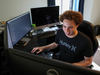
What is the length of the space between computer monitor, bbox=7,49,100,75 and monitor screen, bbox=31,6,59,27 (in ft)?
4.42

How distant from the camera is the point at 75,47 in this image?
40.3 inches

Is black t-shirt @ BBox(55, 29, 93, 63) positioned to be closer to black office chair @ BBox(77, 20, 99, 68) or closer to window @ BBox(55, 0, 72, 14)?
black office chair @ BBox(77, 20, 99, 68)

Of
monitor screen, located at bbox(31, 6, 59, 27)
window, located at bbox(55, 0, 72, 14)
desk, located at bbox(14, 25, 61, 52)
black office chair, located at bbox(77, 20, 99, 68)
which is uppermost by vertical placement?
window, located at bbox(55, 0, 72, 14)

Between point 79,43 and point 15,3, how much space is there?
68.4 inches

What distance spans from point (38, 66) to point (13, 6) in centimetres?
199

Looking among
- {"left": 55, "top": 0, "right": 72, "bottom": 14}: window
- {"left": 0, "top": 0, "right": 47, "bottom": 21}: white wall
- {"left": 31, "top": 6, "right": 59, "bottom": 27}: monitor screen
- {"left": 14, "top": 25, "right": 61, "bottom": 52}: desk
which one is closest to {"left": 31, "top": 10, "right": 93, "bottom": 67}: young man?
{"left": 14, "top": 25, "right": 61, "bottom": 52}: desk

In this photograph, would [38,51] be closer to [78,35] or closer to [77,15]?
[78,35]

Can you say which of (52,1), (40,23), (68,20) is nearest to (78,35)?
(68,20)

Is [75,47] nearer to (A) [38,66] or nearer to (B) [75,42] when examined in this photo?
(B) [75,42]

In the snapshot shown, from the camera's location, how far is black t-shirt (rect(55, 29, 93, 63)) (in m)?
0.93

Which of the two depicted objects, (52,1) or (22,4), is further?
(52,1)

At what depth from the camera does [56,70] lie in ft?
1.11

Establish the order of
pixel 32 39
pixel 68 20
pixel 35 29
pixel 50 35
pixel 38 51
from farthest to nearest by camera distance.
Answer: pixel 35 29
pixel 50 35
pixel 32 39
pixel 38 51
pixel 68 20

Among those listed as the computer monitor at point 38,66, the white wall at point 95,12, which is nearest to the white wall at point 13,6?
the white wall at point 95,12
